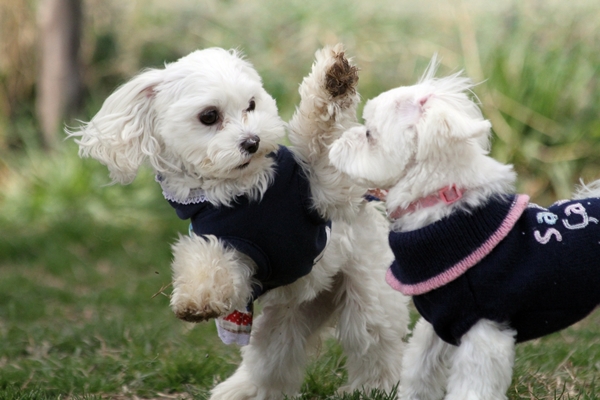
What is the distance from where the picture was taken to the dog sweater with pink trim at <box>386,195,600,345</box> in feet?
9.70

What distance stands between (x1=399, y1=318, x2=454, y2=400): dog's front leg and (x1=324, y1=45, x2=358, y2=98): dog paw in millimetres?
1095

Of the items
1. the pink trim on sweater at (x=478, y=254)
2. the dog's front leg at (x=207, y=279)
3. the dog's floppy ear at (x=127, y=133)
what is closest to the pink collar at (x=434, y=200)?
the pink trim on sweater at (x=478, y=254)

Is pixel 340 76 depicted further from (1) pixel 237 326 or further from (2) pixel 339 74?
(1) pixel 237 326

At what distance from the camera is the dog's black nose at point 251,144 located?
3387mm

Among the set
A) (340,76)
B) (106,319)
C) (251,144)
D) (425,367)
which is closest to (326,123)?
(340,76)

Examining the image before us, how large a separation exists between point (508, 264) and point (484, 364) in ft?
1.27

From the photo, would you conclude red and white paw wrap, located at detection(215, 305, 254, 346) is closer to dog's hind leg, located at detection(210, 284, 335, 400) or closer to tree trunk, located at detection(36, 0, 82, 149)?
dog's hind leg, located at detection(210, 284, 335, 400)

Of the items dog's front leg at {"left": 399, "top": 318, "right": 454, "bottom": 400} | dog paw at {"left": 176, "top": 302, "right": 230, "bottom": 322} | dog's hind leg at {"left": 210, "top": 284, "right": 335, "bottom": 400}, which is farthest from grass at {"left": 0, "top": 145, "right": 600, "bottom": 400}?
dog paw at {"left": 176, "top": 302, "right": 230, "bottom": 322}

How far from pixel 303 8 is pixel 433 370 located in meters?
7.72

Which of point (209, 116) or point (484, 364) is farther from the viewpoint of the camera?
point (209, 116)

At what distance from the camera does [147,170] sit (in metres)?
3.99

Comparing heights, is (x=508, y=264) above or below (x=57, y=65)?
above

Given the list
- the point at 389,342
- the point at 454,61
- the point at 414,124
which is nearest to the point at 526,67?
the point at 454,61

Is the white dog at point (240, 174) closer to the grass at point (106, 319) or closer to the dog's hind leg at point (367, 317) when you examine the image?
the dog's hind leg at point (367, 317)
